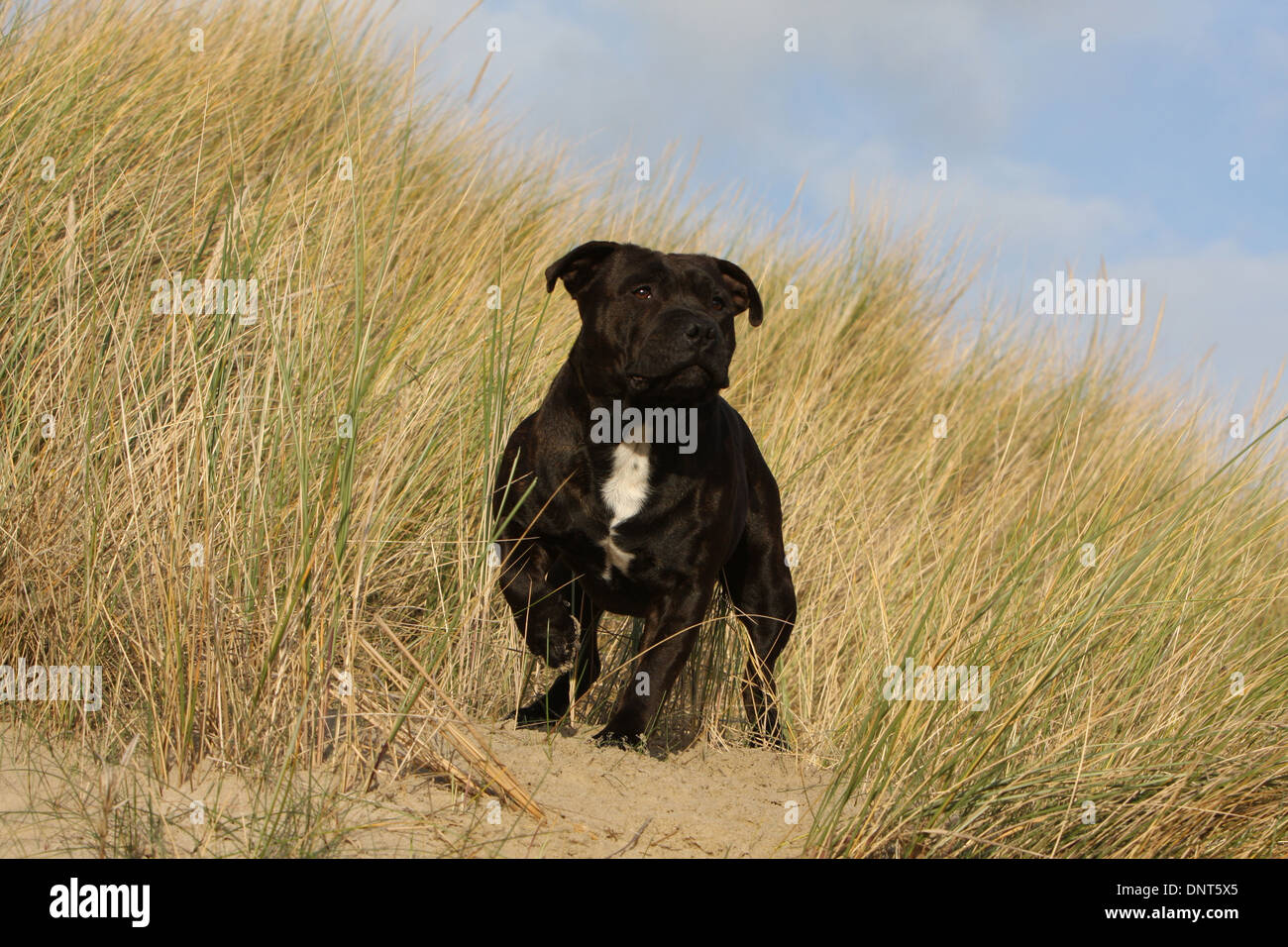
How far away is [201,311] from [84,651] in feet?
3.98

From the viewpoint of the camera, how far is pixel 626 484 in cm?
401

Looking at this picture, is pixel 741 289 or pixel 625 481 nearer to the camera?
pixel 625 481

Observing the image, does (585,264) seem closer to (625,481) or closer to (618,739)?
(625,481)

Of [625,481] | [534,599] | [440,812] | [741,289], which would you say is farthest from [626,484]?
[440,812]

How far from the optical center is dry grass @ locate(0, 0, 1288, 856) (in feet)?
9.81

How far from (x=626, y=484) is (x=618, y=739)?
2.80 ft

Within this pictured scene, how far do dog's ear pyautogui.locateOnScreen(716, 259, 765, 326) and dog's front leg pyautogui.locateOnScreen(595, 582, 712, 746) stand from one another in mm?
1052

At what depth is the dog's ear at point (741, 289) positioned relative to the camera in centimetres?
439

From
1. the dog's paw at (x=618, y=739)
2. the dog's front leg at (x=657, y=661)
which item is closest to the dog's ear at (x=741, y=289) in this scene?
the dog's front leg at (x=657, y=661)

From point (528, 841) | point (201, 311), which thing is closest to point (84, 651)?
point (201, 311)

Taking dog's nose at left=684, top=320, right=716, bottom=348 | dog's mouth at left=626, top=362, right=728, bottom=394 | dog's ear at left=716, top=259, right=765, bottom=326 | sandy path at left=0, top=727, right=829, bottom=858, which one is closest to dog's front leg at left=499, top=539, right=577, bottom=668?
sandy path at left=0, top=727, right=829, bottom=858

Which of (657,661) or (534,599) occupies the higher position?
(534,599)

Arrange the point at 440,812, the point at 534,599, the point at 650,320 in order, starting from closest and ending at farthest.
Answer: the point at 440,812 < the point at 650,320 < the point at 534,599

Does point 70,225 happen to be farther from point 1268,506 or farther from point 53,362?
point 1268,506
